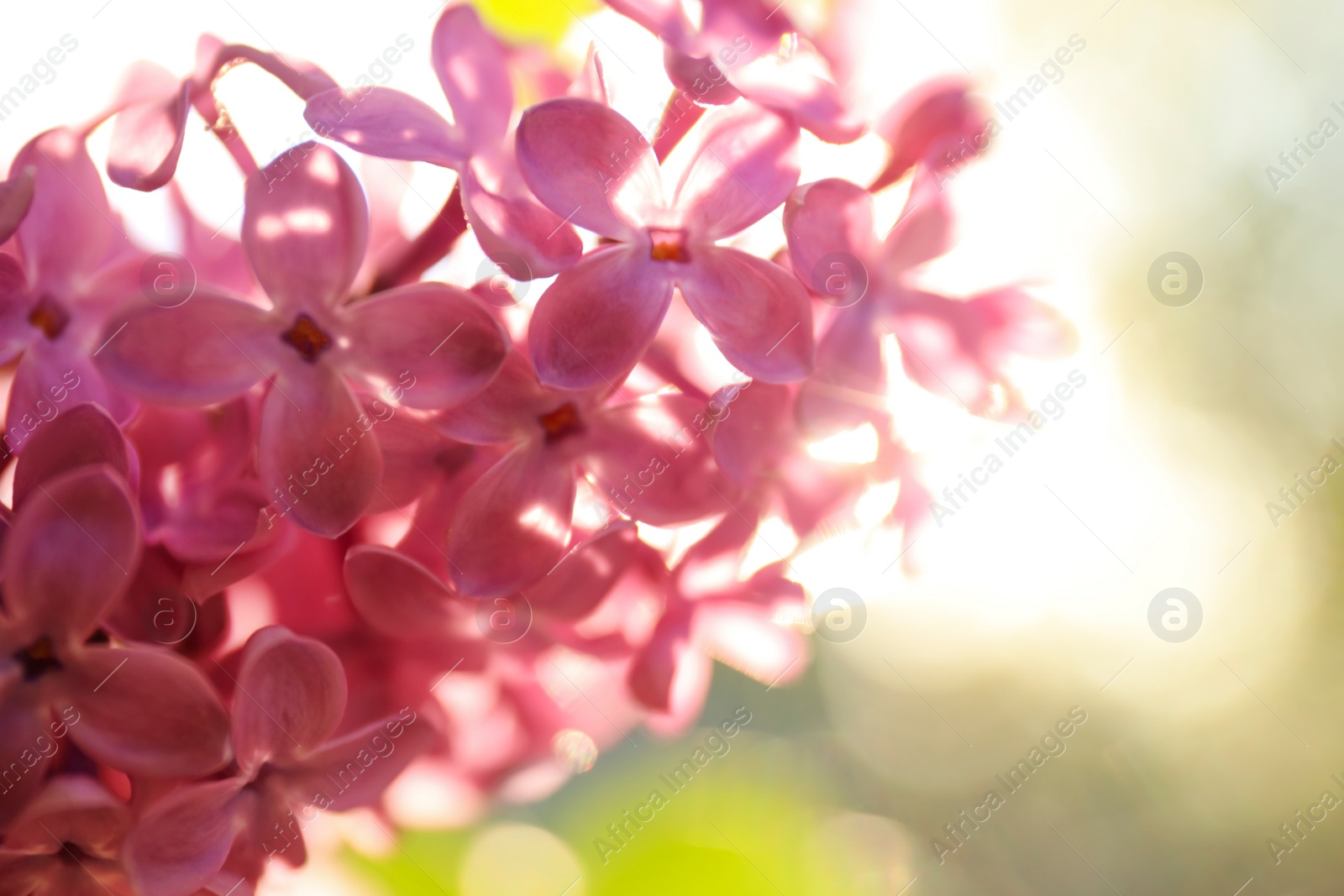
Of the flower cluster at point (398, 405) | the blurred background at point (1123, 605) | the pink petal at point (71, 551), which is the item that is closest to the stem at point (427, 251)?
the flower cluster at point (398, 405)

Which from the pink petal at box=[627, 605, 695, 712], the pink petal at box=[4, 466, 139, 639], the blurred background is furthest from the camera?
the blurred background

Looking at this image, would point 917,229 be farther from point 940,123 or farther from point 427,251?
point 427,251

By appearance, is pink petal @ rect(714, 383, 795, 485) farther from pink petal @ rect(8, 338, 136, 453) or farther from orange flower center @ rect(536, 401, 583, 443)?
pink petal @ rect(8, 338, 136, 453)

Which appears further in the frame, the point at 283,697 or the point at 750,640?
the point at 750,640

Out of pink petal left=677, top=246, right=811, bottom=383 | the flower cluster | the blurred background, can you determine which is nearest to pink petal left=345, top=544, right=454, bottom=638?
the flower cluster

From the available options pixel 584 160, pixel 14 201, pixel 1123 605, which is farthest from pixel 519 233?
pixel 1123 605

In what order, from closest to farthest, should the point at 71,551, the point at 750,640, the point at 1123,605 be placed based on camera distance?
the point at 71,551
the point at 750,640
the point at 1123,605

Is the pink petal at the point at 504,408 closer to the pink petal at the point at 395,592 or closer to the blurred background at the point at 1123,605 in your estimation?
the pink petal at the point at 395,592
